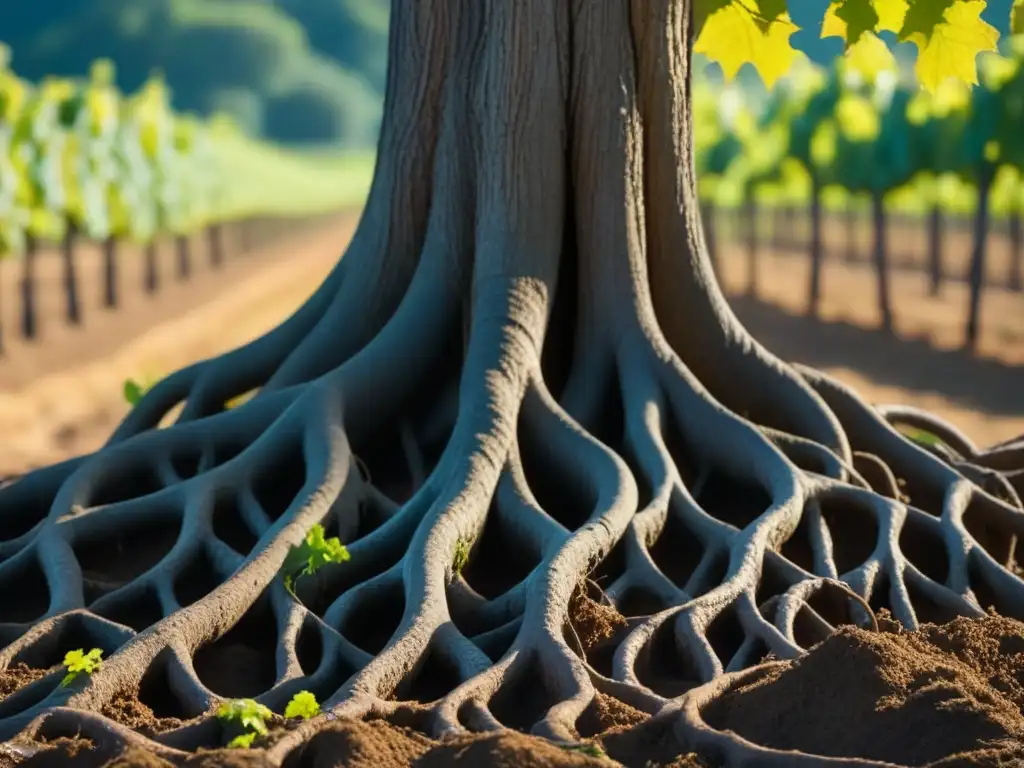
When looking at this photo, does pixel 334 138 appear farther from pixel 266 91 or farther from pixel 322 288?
pixel 322 288

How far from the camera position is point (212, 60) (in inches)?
6752

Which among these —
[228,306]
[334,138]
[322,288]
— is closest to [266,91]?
[334,138]

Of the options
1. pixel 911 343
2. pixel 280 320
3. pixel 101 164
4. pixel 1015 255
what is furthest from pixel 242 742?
pixel 1015 255

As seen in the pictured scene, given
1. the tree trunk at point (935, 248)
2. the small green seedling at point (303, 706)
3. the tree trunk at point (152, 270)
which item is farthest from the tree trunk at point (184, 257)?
the small green seedling at point (303, 706)

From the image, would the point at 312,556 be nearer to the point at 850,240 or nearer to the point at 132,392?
the point at 132,392

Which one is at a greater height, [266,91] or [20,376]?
[266,91]

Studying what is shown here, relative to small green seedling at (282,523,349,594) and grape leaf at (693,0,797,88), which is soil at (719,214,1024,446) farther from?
small green seedling at (282,523,349,594)

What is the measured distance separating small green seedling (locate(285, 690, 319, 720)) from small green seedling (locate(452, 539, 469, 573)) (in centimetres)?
146

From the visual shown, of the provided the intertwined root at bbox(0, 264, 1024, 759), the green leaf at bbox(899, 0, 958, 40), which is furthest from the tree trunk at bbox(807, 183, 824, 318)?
the green leaf at bbox(899, 0, 958, 40)

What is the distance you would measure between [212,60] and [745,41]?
171035 millimetres

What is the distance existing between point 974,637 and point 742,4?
3930 millimetres

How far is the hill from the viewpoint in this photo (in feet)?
552

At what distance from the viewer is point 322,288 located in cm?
938

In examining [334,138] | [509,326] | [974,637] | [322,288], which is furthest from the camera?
[334,138]
